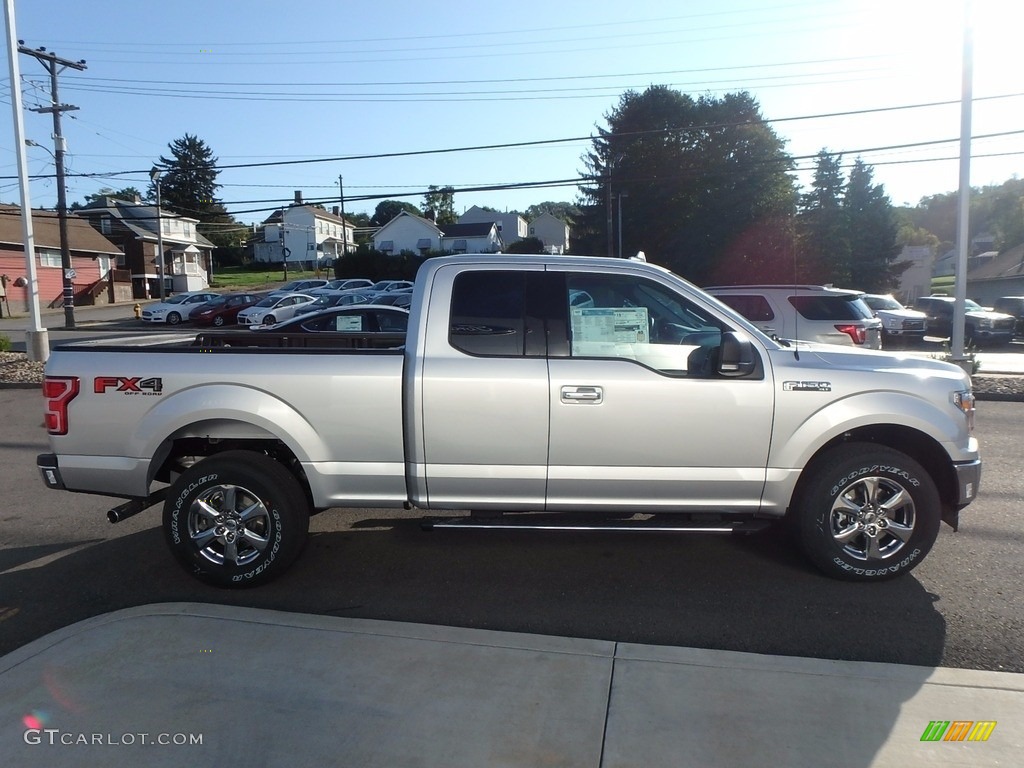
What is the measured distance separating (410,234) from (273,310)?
52672 millimetres

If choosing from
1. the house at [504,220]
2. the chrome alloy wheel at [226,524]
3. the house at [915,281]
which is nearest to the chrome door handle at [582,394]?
the chrome alloy wheel at [226,524]

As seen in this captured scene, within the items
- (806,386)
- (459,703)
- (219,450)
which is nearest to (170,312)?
(219,450)

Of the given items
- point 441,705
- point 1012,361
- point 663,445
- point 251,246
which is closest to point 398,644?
point 441,705

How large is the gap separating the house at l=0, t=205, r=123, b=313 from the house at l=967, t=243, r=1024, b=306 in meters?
56.4

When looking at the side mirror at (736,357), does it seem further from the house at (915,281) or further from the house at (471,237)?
the house at (471,237)

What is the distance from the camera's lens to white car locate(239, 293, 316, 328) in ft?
113

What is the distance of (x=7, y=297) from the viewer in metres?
46.7

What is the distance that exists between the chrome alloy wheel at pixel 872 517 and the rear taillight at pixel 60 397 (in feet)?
15.6

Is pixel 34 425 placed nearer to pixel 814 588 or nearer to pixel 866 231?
pixel 814 588

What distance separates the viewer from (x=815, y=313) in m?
12.6

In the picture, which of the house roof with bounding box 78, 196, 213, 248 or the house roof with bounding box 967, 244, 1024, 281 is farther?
the house roof with bounding box 78, 196, 213, 248

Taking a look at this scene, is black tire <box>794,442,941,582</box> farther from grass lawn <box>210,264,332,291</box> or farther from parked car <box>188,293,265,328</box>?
grass lawn <box>210,264,332,291</box>

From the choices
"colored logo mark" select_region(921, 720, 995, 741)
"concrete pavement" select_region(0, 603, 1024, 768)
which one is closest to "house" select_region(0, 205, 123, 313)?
"concrete pavement" select_region(0, 603, 1024, 768)

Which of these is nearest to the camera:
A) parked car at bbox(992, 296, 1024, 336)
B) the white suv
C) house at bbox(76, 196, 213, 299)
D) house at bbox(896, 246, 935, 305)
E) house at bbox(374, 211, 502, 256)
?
the white suv
